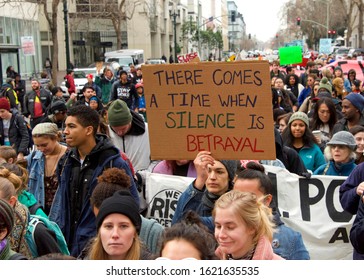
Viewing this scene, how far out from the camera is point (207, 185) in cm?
421

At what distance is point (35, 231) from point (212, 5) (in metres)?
153

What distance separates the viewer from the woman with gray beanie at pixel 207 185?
4.15m

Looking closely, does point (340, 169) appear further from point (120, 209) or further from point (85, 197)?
point (120, 209)

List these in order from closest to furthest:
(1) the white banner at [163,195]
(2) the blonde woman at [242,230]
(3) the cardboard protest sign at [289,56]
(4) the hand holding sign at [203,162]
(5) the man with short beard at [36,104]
Answer: (2) the blonde woman at [242,230], (4) the hand holding sign at [203,162], (1) the white banner at [163,195], (5) the man with short beard at [36,104], (3) the cardboard protest sign at [289,56]

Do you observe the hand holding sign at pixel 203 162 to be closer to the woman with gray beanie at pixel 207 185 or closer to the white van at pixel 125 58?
the woman with gray beanie at pixel 207 185

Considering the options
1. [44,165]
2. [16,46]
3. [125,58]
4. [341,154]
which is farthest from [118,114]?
[16,46]

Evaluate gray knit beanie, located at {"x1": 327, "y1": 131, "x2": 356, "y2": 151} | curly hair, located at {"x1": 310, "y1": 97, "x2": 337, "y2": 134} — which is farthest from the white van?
gray knit beanie, located at {"x1": 327, "y1": 131, "x2": 356, "y2": 151}

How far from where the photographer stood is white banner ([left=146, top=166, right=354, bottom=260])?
5645mm

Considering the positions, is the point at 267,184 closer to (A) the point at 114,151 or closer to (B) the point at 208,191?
(B) the point at 208,191

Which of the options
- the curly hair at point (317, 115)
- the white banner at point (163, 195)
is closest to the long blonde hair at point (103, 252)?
the white banner at point (163, 195)

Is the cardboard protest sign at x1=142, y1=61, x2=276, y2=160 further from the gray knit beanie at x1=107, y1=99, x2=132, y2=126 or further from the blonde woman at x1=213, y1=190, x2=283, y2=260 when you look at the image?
the gray knit beanie at x1=107, y1=99, x2=132, y2=126

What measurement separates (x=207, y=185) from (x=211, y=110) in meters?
0.49

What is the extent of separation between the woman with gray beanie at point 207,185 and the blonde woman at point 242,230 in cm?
100

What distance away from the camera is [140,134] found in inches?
261
